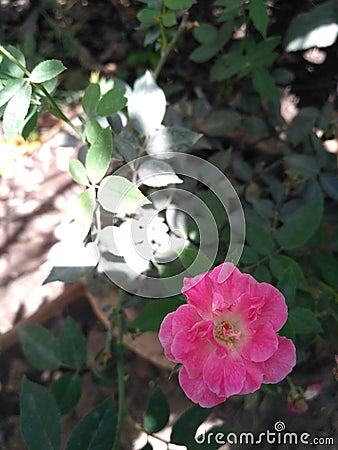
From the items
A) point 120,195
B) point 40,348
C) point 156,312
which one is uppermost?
point 120,195

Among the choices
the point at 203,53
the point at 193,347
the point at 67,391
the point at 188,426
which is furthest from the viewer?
the point at 203,53

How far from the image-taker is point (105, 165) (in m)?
0.72

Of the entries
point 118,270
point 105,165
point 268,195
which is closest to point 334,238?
point 268,195

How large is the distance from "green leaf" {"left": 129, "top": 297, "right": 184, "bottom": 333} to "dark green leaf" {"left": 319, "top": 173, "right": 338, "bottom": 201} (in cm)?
47

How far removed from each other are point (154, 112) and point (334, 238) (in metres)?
0.47

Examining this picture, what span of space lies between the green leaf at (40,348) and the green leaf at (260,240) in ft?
1.60

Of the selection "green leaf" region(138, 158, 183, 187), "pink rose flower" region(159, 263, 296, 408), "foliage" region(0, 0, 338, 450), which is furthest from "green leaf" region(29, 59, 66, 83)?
"pink rose flower" region(159, 263, 296, 408)

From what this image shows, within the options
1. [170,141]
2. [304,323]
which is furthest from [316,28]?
[304,323]

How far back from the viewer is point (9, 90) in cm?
73

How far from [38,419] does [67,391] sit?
203 mm

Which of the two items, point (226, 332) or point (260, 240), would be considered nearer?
point (226, 332)

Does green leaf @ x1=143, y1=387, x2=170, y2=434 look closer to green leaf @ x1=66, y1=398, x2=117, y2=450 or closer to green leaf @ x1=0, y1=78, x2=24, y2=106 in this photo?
green leaf @ x1=66, y1=398, x2=117, y2=450

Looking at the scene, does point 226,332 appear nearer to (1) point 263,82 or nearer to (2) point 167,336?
(2) point 167,336

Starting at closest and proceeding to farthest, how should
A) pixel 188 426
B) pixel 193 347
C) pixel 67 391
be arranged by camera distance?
pixel 193 347 < pixel 188 426 < pixel 67 391
